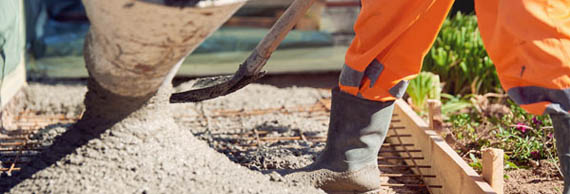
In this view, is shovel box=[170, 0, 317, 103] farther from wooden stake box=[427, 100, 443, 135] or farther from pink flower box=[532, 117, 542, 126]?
pink flower box=[532, 117, 542, 126]

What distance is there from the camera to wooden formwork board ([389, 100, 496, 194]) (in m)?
1.97

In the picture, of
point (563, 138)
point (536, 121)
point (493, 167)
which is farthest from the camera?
point (536, 121)

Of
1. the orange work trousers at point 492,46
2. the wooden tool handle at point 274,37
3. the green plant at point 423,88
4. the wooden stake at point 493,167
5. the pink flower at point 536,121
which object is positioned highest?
the orange work trousers at point 492,46

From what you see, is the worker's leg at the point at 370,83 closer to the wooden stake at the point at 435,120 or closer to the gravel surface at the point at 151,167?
the gravel surface at the point at 151,167

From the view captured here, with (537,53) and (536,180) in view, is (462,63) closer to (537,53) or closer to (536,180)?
(536,180)

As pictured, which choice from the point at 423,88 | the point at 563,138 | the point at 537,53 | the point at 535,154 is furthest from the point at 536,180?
the point at 423,88

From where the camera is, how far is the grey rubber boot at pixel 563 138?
5.58 ft

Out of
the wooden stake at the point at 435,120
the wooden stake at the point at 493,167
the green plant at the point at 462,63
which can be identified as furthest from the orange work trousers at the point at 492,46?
the green plant at the point at 462,63

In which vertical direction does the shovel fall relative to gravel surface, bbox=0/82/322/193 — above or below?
above

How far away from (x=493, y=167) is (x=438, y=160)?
403 millimetres

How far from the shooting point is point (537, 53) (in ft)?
5.32

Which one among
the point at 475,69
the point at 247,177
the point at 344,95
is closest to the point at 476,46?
the point at 475,69

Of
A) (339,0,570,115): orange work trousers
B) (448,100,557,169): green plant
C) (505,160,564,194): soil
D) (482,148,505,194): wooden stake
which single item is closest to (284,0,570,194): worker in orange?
(339,0,570,115): orange work trousers

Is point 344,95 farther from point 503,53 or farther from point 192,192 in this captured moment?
point 192,192
